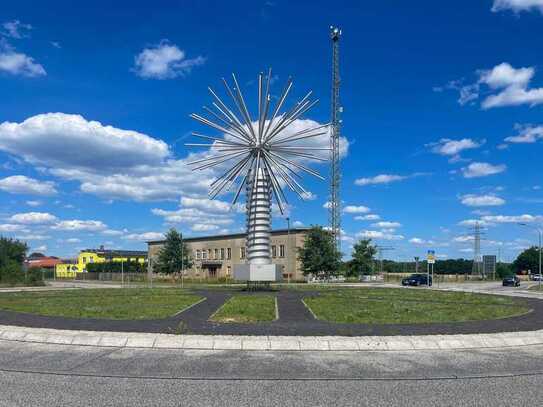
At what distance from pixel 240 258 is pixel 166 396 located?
8633cm

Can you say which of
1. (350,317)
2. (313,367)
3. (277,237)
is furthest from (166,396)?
(277,237)

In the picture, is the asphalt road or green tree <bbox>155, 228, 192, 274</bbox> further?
green tree <bbox>155, 228, 192, 274</bbox>

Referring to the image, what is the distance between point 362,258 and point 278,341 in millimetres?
63825

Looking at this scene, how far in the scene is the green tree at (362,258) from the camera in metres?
74.1

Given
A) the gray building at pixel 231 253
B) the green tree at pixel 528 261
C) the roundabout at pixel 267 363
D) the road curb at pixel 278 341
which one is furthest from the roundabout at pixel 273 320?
the green tree at pixel 528 261

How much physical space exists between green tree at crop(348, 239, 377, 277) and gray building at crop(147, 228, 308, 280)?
26.6ft

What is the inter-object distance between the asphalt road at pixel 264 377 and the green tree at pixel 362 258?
63.0 m

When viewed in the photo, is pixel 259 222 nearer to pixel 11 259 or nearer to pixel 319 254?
pixel 319 254

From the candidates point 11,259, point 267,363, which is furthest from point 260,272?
point 11,259

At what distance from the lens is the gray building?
3216 inches

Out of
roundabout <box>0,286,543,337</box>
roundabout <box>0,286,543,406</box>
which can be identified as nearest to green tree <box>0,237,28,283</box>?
roundabout <box>0,286,543,337</box>

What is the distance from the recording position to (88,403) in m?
7.02

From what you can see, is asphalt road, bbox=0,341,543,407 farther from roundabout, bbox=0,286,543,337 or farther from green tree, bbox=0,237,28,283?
green tree, bbox=0,237,28,283

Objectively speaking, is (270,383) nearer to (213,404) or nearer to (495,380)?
(213,404)
